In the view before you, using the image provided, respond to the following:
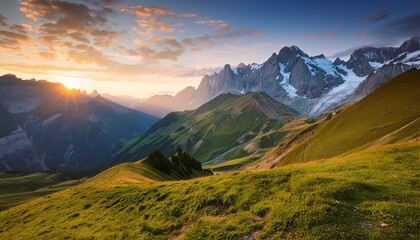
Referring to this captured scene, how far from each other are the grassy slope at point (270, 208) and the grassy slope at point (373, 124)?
144 ft

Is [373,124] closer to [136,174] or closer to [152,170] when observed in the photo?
[152,170]

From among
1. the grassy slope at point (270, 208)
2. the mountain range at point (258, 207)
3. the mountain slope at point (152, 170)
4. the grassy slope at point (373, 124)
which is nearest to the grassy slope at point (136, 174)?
the mountain slope at point (152, 170)

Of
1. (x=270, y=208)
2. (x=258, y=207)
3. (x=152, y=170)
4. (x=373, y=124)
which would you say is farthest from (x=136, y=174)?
(x=373, y=124)

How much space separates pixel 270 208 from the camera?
25469 millimetres

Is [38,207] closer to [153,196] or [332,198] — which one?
[153,196]

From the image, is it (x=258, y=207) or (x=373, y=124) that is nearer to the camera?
(x=258, y=207)

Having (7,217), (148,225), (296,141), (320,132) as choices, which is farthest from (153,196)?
(296,141)

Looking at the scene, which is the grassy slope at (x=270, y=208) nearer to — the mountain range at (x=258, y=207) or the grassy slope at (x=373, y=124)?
the mountain range at (x=258, y=207)

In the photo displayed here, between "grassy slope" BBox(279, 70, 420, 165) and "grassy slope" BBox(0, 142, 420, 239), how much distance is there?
43.9 metres

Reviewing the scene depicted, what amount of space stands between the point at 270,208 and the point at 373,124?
3072 inches

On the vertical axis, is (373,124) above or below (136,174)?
above

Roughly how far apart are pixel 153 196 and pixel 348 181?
2377 cm

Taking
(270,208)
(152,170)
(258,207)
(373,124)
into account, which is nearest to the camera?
(270,208)

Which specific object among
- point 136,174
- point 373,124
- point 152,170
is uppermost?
point 373,124
